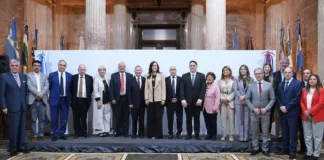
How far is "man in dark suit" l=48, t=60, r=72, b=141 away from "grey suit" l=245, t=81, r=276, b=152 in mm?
3821

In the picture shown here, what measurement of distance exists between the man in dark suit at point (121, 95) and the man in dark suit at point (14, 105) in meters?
1.84

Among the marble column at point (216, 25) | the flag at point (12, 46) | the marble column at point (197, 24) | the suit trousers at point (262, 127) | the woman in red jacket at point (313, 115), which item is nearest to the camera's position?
the woman in red jacket at point (313, 115)

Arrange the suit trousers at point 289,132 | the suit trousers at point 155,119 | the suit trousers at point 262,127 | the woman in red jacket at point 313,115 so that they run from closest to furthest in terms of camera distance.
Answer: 1. the woman in red jacket at point 313,115
2. the suit trousers at point 289,132
3. the suit trousers at point 262,127
4. the suit trousers at point 155,119

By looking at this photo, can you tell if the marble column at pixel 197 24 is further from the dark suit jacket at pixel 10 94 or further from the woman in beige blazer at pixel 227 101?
the dark suit jacket at pixel 10 94

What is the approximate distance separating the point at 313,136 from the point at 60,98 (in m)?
5.07

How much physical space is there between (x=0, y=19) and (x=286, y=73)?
11544 millimetres

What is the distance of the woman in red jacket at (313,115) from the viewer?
5734 mm

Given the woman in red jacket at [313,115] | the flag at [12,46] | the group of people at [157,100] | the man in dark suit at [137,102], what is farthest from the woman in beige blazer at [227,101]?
the flag at [12,46]

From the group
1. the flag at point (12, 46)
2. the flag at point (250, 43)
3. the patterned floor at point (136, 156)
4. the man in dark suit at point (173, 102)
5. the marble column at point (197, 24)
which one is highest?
the marble column at point (197, 24)

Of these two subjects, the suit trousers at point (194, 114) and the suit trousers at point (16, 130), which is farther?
the suit trousers at point (194, 114)

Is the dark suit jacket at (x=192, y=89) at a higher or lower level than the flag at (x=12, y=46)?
lower

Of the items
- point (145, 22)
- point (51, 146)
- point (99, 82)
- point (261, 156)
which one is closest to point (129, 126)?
point (99, 82)

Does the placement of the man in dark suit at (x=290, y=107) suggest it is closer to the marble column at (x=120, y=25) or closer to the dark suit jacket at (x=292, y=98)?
the dark suit jacket at (x=292, y=98)

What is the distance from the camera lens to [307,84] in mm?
5945
